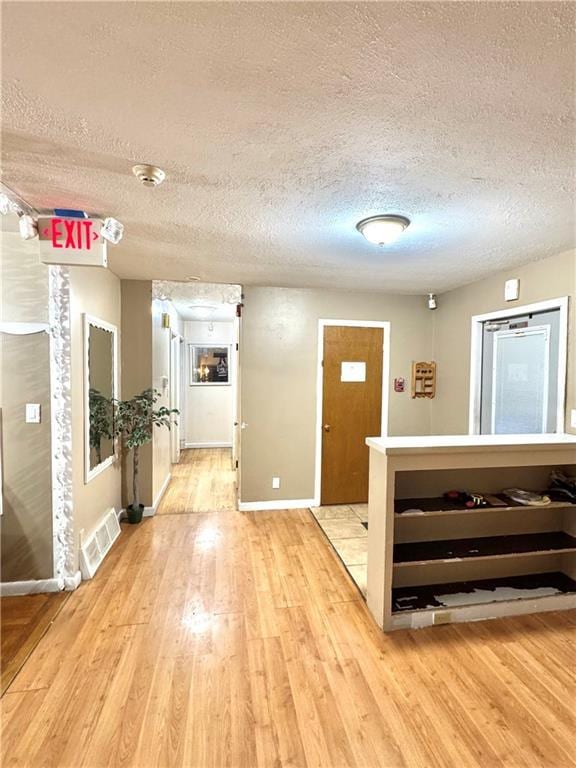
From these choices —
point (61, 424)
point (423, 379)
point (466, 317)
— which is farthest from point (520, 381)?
point (61, 424)

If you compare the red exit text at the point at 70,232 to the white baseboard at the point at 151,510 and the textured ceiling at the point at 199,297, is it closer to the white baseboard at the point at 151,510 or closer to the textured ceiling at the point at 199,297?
the textured ceiling at the point at 199,297

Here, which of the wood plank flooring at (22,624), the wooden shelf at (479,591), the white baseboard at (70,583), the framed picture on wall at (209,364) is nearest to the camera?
the wood plank flooring at (22,624)

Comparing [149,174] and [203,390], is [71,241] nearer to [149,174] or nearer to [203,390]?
[149,174]

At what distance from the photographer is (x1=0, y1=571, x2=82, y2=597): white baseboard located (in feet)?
8.30

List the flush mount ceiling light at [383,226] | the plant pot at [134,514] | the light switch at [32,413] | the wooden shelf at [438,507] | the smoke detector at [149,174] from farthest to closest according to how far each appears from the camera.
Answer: the plant pot at [134,514]
the light switch at [32,413]
the wooden shelf at [438,507]
the flush mount ceiling light at [383,226]
the smoke detector at [149,174]

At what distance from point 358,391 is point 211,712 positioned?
3.19m

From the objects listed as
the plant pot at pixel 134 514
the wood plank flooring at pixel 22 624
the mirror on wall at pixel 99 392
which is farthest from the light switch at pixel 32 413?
the plant pot at pixel 134 514

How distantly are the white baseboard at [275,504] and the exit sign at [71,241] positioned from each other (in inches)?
114

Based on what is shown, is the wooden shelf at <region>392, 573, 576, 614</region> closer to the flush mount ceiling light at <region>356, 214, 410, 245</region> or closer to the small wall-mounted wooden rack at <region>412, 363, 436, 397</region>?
the small wall-mounted wooden rack at <region>412, 363, 436, 397</region>

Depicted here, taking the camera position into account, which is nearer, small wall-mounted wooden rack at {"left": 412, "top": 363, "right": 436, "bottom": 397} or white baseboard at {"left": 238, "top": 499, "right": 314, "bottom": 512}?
white baseboard at {"left": 238, "top": 499, "right": 314, "bottom": 512}

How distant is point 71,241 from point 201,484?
359cm

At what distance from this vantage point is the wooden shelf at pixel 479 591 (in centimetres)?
235

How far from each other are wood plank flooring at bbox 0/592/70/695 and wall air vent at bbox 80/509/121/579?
0.21 m

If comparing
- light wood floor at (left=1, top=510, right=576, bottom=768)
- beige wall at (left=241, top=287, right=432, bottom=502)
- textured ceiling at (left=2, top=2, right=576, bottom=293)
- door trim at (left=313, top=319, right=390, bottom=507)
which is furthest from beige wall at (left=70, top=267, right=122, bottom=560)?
door trim at (left=313, top=319, right=390, bottom=507)
